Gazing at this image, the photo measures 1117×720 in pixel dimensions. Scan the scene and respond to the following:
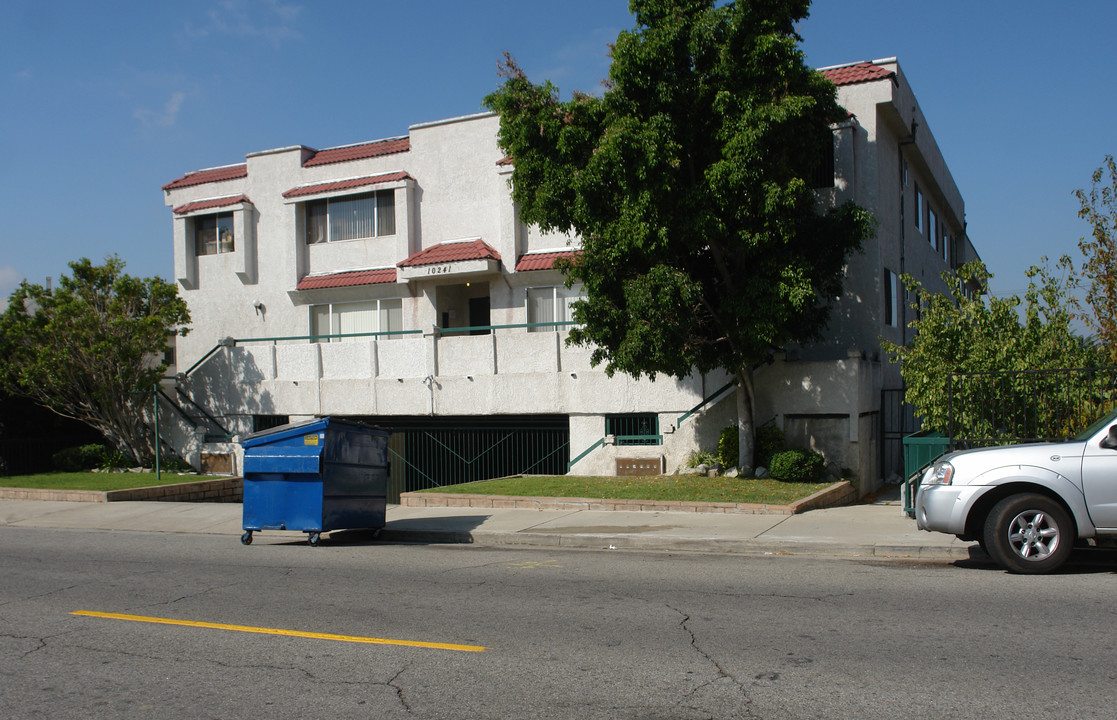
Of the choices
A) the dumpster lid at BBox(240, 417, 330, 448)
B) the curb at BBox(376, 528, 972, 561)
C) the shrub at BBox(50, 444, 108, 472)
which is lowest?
the curb at BBox(376, 528, 972, 561)

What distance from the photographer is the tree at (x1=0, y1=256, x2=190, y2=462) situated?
67.0ft

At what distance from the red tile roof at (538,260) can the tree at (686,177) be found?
595 centimetres

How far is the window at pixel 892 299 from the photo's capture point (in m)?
19.0

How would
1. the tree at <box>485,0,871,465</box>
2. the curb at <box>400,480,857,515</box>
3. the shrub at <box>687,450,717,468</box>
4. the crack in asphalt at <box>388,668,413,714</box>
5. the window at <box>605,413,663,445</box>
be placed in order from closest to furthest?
the crack in asphalt at <box>388,668,413,714</box> → the curb at <box>400,480,857,515</box> → the tree at <box>485,0,871,465</box> → the shrub at <box>687,450,717,468</box> → the window at <box>605,413,663,445</box>

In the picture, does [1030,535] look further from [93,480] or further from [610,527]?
[93,480]

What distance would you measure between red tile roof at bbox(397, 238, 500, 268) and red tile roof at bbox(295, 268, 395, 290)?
909 millimetres

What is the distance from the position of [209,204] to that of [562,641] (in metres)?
22.6

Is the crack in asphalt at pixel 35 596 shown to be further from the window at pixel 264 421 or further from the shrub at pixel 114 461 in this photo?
the shrub at pixel 114 461

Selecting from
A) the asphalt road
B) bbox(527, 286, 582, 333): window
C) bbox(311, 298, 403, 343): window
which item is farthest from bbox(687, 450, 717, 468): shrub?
bbox(311, 298, 403, 343): window

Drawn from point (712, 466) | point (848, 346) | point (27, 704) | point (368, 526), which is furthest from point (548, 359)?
point (27, 704)

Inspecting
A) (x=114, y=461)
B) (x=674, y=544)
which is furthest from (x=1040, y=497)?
(x=114, y=461)

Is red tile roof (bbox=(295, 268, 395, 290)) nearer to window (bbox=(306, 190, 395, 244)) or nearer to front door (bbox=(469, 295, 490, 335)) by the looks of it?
window (bbox=(306, 190, 395, 244))

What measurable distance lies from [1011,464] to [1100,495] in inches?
31.8

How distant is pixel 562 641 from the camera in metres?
6.45
